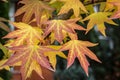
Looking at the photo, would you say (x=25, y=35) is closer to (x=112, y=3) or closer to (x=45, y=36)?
(x=45, y=36)

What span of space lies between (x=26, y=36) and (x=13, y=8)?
3.66 metres

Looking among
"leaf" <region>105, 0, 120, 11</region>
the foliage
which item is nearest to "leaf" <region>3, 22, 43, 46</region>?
the foliage

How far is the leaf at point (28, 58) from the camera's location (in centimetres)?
105

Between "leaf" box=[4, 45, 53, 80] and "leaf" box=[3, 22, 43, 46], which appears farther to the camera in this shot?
"leaf" box=[3, 22, 43, 46]

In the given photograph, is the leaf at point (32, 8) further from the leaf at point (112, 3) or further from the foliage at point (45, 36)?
the leaf at point (112, 3)

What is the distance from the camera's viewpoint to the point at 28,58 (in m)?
1.07

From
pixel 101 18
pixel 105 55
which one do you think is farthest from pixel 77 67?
pixel 101 18

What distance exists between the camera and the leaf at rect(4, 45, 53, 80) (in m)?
1.05

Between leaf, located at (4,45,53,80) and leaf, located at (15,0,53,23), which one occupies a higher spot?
leaf, located at (15,0,53,23)

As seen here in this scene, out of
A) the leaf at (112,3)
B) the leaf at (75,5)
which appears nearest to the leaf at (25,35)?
the leaf at (75,5)

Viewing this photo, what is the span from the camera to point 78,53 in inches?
45.1

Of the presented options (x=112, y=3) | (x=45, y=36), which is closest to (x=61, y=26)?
(x=45, y=36)

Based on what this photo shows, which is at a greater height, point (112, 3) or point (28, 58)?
point (112, 3)

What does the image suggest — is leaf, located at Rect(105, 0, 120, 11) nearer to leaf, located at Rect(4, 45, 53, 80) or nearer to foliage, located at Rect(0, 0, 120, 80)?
foliage, located at Rect(0, 0, 120, 80)
